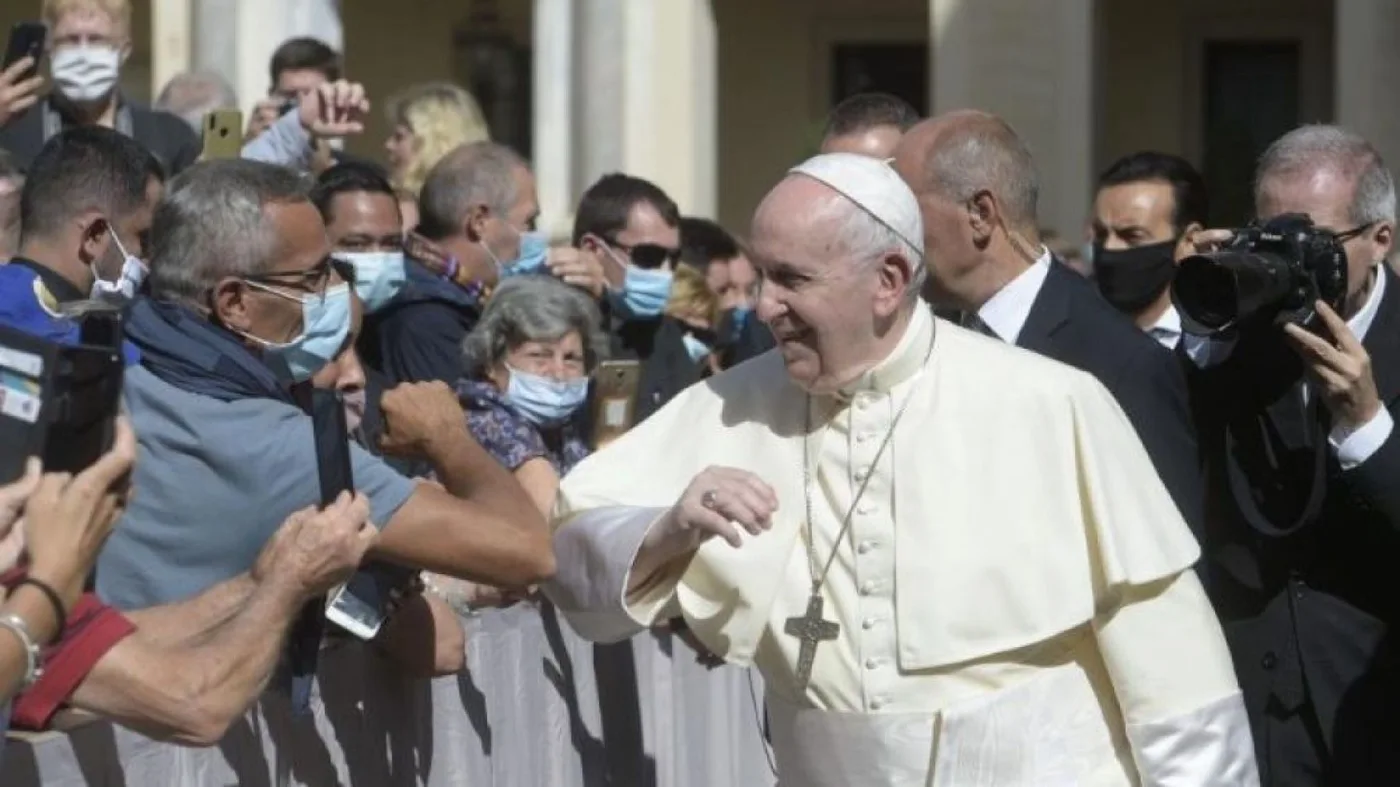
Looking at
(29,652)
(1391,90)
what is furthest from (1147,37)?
(29,652)

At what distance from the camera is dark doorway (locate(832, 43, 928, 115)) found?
21.8m

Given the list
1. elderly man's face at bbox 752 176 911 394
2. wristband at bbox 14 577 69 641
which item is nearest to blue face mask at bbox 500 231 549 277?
elderly man's face at bbox 752 176 911 394

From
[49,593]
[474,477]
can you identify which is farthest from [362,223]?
[49,593]

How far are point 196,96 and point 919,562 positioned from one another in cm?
607

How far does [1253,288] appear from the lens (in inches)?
203

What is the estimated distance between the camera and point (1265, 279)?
16.8 ft

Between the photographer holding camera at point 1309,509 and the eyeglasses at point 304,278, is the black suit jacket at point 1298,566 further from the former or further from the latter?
the eyeglasses at point 304,278

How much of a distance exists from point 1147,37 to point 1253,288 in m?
15.8

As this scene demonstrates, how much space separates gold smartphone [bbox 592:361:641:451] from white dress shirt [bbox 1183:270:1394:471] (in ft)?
5.48

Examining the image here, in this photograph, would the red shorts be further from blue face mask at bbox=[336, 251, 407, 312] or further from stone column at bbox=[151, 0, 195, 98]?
stone column at bbox=[151, 0, 195, 98]

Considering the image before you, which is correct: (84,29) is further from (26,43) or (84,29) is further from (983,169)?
(983,169)

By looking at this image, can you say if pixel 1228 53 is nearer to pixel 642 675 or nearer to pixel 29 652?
pixel 642 675

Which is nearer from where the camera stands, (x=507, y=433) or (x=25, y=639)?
(x=25, y=639)

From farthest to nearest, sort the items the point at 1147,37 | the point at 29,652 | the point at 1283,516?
the point at 1147,37, the point at 1283,516, the point at 29,652
